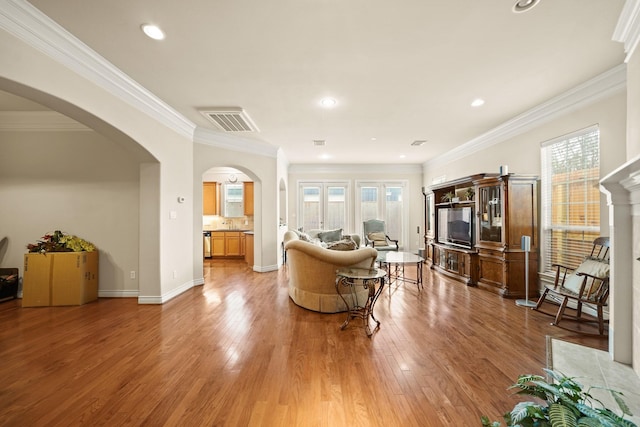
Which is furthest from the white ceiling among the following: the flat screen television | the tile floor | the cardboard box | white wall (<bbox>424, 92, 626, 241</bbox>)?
the tile floor

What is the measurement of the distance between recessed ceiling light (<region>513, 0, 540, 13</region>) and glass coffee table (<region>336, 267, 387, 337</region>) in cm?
271

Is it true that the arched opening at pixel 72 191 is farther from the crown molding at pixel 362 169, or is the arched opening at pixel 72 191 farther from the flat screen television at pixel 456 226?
the flat screen television at pixel 456 226

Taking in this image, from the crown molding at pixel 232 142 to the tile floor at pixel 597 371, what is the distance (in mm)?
5560

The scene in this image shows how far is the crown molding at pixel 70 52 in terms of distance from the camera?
2012 millimetres

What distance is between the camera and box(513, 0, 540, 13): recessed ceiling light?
1.96 meters

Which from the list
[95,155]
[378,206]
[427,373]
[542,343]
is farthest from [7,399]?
[378,206]

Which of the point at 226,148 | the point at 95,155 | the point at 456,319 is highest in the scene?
the point at 226,148

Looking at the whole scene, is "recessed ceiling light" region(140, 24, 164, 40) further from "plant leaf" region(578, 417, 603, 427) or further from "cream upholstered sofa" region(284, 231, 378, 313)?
"plant leaf" region(578, 417, 603, 427)

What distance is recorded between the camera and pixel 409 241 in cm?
848

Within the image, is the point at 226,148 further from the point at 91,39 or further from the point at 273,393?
the point at 273,393

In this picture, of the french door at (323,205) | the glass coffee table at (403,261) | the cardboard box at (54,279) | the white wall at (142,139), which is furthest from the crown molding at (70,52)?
the french door at (323,205)

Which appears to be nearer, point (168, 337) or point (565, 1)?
point (565, 1)

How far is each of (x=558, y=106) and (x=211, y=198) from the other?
8.30 m

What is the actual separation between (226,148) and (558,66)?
207 inches
